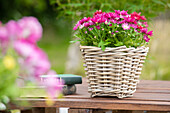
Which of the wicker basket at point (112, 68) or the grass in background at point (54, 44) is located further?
the grass in background at point (54, 44)

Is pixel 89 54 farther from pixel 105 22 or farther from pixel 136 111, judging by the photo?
pixel 136 111

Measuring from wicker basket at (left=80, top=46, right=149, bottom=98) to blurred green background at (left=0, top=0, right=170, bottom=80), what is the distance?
105 centimetres

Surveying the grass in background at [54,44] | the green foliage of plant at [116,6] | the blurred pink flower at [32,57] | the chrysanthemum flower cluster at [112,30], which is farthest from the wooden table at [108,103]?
the grass in background at [54,44]

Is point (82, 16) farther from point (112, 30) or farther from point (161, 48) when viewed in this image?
point (161, 48)

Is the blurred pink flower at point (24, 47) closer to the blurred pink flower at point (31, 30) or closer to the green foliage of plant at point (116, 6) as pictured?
the blurred pink flower at point (31, 30)

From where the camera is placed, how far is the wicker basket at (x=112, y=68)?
1.58 metres

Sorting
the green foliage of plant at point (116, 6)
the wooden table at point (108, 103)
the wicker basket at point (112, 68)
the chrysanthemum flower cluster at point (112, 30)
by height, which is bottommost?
the wooden table at point (108, 103)

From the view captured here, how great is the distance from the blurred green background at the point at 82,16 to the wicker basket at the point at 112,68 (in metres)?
1.05

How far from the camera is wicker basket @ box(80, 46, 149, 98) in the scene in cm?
158

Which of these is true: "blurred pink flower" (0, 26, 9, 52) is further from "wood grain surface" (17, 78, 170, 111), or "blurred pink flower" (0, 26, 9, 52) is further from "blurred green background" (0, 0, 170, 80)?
"blurred green background" (0, 0, 170, 80)

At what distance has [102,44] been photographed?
5.13 feet

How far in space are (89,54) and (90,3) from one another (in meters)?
1.53

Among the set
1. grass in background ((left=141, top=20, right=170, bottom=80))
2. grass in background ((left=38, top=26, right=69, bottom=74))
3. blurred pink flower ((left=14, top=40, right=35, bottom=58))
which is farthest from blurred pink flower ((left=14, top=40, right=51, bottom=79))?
grass in background ((left=38, top=26, right=69, bottom=74))

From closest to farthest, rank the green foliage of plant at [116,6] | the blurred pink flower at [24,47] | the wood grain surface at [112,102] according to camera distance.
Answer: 1. the blurred pink flower at [24,47]
2. the wood grain surface at [112,102]
3. the green foliage of plant at [116,6]
